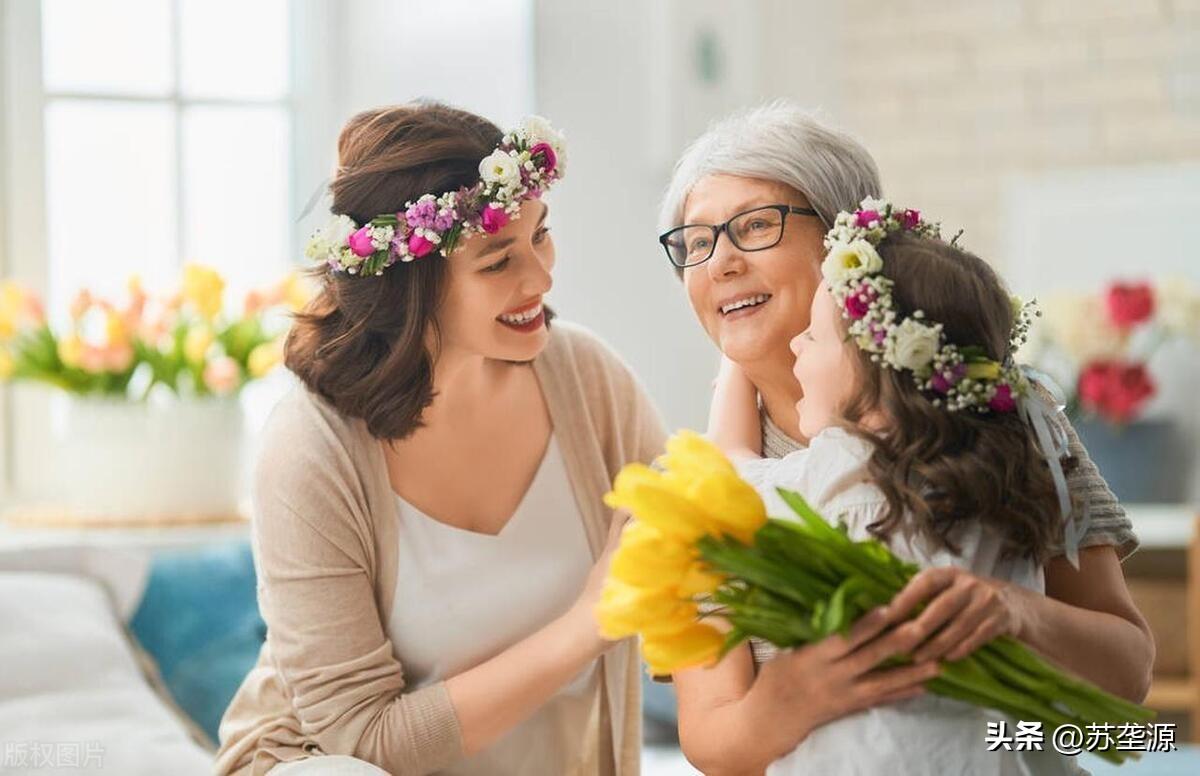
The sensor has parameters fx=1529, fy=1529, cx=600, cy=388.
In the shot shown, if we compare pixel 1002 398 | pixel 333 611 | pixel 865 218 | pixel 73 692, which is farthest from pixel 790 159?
pixel 73 692

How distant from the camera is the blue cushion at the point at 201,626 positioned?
306 cm

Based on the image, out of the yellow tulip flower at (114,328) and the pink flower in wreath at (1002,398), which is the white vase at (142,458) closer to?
the yellow tulip flower at (114,328)

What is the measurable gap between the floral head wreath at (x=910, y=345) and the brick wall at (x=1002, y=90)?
2950 mm

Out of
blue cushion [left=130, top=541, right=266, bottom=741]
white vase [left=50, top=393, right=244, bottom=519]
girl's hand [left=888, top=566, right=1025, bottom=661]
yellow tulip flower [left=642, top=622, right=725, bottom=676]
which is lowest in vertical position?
blue cushion [left=130, top=541, right=266, bottom=741]

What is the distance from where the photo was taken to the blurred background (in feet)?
13.2

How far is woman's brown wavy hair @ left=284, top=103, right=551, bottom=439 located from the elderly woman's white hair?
0.32 m

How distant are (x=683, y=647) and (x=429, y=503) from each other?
2.86 ft

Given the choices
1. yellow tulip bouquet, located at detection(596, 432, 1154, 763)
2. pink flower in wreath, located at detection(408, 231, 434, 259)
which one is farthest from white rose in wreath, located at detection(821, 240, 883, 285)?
pink flower in wreath, located at detection(408, 231, 434, 259)

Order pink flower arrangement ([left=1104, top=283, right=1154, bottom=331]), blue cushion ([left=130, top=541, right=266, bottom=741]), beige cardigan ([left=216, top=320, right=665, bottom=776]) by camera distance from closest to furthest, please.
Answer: beige cardigan ([left=216, top=320, right=665, bottom=776]) → blue cushion ([left=130, top=541, right=266, bottom=741]) → pink flower arrangement ([left=1104, top=283, right=1154, bottom=331])

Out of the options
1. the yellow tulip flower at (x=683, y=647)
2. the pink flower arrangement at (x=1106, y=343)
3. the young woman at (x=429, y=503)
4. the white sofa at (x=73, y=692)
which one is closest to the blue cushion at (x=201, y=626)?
the white sofa at (x=73, y=692)

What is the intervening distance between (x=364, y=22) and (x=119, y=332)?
1226mm

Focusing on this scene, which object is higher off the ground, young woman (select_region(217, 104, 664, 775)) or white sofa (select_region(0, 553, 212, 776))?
young woman (select_region(217, 104, 664, 775))

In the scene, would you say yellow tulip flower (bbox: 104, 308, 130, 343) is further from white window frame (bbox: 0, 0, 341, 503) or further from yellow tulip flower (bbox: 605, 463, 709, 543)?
yellow tulip flower (bbox: 605, 463, 709, 543)

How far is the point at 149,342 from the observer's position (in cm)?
358
